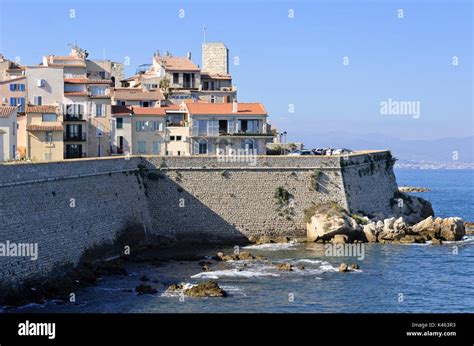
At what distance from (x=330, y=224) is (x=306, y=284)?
12.7 metres

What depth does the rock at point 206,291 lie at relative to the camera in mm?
34906

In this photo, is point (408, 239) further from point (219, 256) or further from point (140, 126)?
point (140, 126)

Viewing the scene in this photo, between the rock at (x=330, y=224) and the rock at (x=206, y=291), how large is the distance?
15949 millimetres

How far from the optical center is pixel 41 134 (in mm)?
54875

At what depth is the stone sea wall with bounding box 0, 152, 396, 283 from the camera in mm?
43562

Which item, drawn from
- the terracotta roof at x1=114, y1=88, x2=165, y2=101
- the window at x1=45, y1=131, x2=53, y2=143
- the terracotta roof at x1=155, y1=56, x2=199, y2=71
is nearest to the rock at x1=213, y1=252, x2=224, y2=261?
the window at x1=45, y1=131, x2=53, y2=143

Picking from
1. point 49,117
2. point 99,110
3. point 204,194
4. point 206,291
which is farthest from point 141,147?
point 206,291

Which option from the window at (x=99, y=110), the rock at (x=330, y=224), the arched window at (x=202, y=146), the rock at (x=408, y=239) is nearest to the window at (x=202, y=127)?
the arched window at (x=202, y=146)

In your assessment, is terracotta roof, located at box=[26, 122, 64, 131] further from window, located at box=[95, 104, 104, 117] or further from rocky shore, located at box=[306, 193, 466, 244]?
rocky shore, located at box=[306, 193, 466, 244]

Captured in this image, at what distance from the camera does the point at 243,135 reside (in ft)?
204

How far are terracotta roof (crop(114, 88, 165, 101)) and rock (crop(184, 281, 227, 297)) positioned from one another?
3592cm
